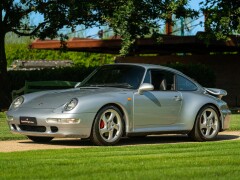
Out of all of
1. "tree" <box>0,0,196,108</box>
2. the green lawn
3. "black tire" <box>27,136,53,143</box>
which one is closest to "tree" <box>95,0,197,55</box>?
"tree" <box>0,0,196,108</box>

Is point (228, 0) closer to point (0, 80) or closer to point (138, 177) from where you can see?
point (0, 80)

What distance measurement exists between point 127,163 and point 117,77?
397 cm

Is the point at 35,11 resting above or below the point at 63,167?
above

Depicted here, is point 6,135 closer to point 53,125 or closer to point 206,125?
point 53,125

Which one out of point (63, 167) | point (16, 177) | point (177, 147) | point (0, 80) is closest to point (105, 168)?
point (63, 167)

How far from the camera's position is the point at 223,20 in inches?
976

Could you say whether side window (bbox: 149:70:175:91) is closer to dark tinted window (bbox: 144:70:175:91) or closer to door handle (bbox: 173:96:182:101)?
dark tinted window (bbox: 144:70:175:91)

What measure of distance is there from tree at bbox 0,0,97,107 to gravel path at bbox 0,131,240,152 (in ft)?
33.6

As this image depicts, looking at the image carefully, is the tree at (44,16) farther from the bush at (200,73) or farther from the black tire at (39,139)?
the black tire at (39,139)

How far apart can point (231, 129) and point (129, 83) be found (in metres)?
4.41

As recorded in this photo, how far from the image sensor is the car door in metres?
13.1

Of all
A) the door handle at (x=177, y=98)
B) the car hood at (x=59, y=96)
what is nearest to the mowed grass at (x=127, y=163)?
the car hood at (x=59, y=96)

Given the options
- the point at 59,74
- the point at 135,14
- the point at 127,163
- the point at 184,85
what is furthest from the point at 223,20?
the point at 127,163

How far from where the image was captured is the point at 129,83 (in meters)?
13.3
